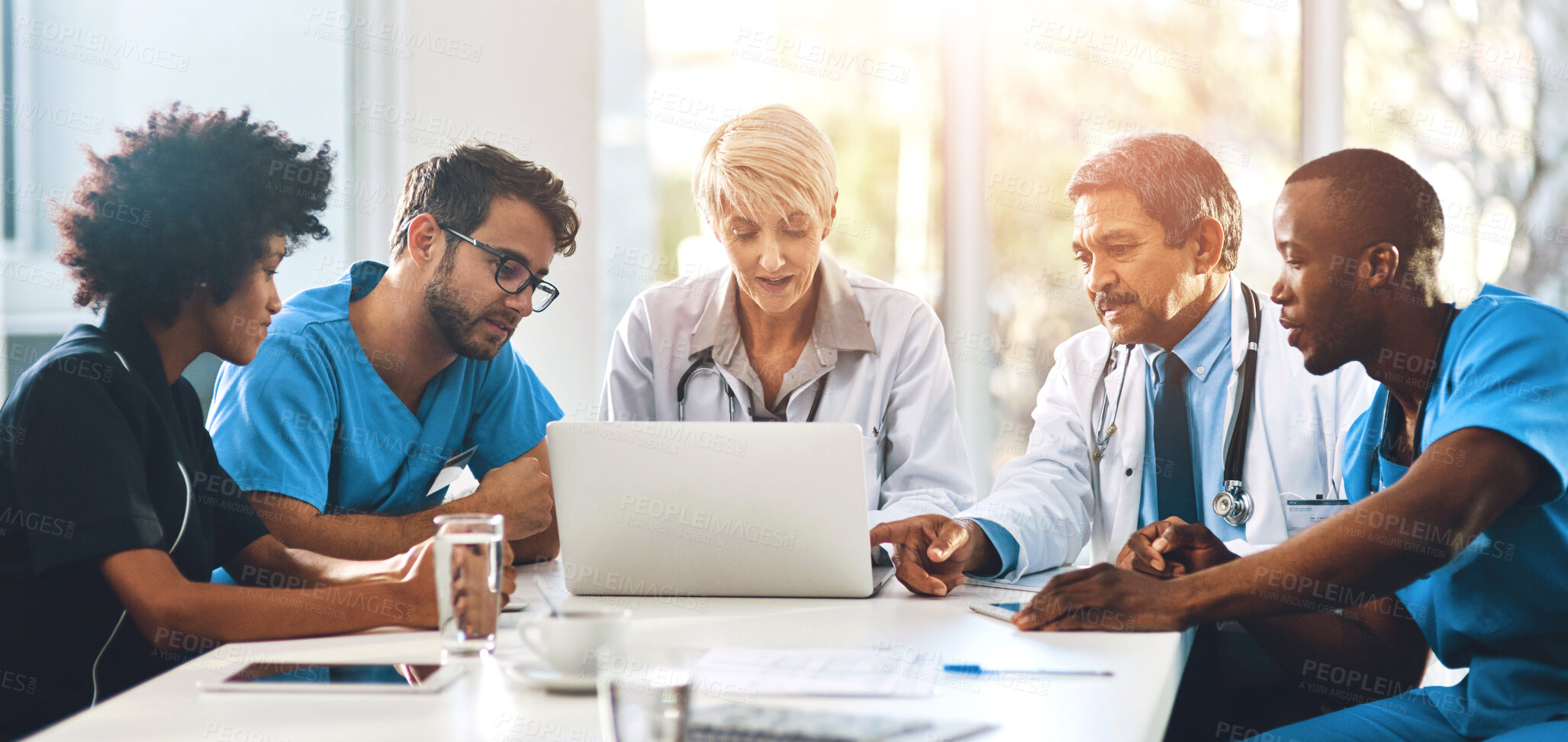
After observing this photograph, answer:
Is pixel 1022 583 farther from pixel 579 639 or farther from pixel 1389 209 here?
pixel 579 639

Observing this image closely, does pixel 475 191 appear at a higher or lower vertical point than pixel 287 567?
higher

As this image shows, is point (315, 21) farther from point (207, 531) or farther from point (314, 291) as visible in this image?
point (207, 531)

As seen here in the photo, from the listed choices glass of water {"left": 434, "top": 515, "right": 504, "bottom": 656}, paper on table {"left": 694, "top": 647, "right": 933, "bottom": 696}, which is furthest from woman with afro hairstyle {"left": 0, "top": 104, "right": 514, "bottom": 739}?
A: paper on table {"left": 694, "top": 647, "right": 933, "bottom": 696}

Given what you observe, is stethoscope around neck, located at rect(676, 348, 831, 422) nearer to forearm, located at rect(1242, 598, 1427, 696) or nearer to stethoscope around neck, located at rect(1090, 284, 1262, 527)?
stethoscope around neck, located at rect(1090, 284, 1262, 527)

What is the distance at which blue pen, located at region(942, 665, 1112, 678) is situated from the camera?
110cm

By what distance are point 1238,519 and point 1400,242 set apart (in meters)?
0.62

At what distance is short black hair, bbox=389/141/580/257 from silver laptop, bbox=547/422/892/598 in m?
0.77

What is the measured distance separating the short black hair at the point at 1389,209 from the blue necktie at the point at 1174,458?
636mm

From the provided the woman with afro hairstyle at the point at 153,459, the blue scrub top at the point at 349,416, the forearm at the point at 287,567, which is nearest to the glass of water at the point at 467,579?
the woman with afro hairstyle at the point at 153,459

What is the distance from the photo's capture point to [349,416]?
1920 mm

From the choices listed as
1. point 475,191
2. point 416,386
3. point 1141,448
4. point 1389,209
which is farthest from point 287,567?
point 1389,209

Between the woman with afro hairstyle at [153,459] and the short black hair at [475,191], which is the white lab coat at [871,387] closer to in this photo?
the short black hair at [475,191]

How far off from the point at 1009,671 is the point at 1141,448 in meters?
1.06

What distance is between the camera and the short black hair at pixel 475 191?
6.77ft
